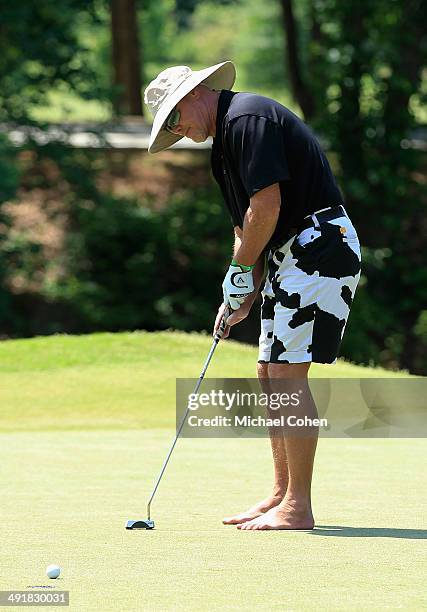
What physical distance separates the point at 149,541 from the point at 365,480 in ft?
6.32

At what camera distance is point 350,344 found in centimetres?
2047

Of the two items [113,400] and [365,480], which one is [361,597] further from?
[113,400]

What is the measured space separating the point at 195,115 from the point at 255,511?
5.19ft

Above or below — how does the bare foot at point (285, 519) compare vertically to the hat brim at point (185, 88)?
below

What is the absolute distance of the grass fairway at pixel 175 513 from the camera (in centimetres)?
374

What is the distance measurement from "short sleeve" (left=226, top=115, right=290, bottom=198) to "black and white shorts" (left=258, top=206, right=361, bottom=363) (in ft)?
0.95

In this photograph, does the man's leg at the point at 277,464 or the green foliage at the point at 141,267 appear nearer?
the man's leg at the point at 277,464

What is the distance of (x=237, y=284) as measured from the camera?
530 cm

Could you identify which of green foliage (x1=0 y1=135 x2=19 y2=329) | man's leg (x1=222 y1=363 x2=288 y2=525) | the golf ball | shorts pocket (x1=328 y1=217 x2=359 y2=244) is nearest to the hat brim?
shorts pocket (x1=328 y1=217 x2=359 y2=244)

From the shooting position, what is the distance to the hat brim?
5.20 meters

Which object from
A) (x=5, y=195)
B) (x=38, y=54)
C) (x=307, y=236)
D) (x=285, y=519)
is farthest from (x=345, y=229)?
(x=38, y=54)

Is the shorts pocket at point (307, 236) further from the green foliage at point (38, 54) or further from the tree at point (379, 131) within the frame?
the tree at point (379, 131)

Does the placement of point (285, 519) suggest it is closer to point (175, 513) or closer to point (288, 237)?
point (175, 513)

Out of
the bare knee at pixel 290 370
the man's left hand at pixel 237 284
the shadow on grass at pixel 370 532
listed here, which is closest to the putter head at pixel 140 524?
the shadow on grass at pixel 370 532
